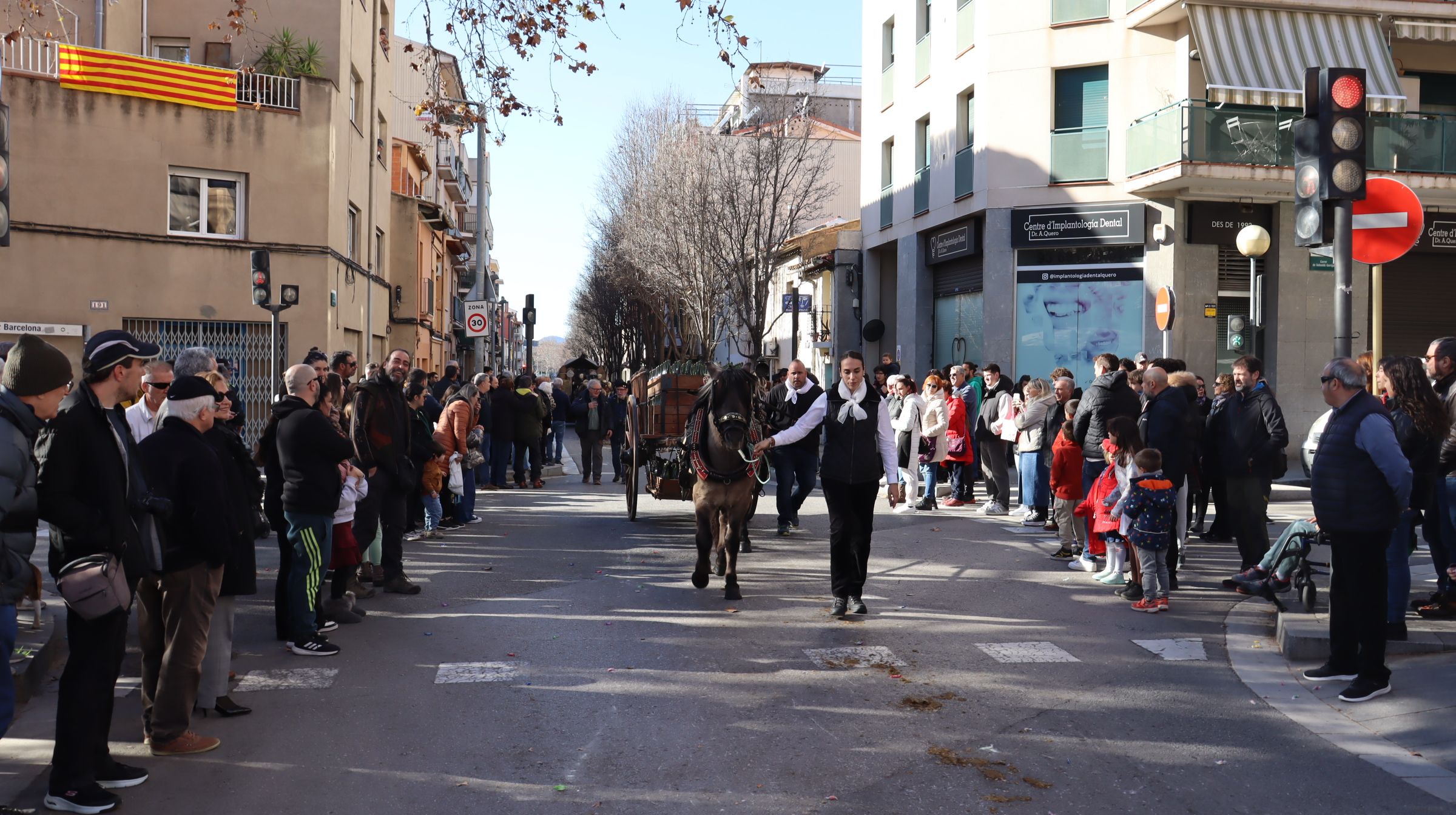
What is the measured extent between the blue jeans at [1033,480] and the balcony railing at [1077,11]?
13.1m

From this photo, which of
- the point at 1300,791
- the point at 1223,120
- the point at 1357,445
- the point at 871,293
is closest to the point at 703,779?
the point at 1300,791

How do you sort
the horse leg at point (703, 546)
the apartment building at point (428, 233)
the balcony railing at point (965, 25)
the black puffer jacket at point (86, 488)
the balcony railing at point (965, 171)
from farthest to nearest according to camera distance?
the apartment building at point (428, 233) → the balcony railing at point (965, 25) → the balcony railing at point (965, 171) → the horse leg at point (703, 546) → the black puffer jacket at point (86, 488)

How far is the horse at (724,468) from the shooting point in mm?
9625

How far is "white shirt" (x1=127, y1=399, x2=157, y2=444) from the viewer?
28.2 ft

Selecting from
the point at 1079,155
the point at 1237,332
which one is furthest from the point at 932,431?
the point at 1079,155

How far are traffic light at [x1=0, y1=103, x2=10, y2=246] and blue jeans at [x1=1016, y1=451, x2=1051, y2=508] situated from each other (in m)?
10.5

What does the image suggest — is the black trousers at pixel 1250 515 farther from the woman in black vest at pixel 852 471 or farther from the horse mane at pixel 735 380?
the horse mane at pixel 735 380

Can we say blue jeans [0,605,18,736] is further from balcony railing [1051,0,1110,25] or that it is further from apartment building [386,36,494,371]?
balcony railing [1051,0,1110,25]

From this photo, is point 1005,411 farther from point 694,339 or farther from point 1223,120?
point 694,339

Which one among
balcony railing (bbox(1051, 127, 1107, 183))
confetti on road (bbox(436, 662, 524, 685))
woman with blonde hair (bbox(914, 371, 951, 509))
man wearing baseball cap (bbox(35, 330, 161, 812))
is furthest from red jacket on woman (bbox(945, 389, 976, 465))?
man wearing baseball cap (bbox(35, 330, 161, 812))

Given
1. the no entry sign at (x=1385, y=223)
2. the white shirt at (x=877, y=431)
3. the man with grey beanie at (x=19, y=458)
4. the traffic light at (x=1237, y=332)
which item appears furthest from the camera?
the traffic light at (x=1237, y=332)

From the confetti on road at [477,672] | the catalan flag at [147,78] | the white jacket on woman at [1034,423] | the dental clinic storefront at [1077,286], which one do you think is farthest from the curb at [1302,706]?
the catalan flag at [147,78]

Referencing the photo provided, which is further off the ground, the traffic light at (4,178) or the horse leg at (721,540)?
the traffic light at (4,178)

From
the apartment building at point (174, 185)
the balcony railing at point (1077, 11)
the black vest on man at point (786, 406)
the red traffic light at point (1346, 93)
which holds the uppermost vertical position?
the balcony railing at point (1077, 11)
